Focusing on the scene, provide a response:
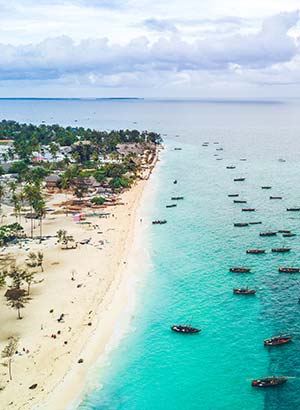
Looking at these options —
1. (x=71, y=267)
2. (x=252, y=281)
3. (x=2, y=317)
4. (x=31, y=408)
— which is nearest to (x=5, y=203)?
(x=71, y=267)

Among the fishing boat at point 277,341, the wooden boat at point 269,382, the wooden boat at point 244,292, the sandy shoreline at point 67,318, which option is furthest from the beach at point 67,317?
the fishing boat at point 277,341

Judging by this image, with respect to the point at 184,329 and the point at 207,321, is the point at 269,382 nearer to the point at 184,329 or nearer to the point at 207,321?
the point at 184,329

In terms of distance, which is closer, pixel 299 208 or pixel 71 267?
pixel 71 267

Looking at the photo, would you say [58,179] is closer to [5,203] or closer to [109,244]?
[5,203]

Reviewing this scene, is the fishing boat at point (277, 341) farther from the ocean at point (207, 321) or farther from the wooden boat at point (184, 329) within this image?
the wooden boat at point (184, 329)

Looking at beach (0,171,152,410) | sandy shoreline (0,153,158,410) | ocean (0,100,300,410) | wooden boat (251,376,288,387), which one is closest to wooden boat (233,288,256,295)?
ocean (0,100,300,410)

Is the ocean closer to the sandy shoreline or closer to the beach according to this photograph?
the sandy shoreline
